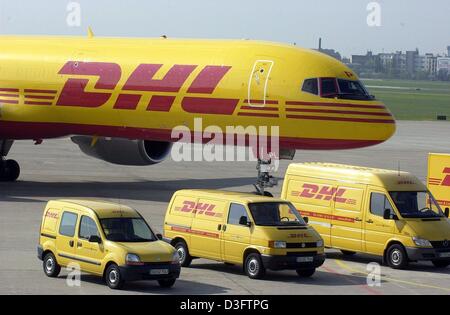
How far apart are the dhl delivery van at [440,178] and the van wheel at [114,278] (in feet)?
48.1

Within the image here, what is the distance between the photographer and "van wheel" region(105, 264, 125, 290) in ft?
73.3

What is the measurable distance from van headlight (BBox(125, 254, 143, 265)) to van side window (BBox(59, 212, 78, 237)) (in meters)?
1.85

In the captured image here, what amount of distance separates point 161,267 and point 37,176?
24.4 metres

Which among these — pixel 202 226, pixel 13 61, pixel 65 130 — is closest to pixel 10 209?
pixel 65 130

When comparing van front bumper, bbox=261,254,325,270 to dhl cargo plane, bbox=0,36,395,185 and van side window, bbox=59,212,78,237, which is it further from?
dhl cargo plane, bbox=0,36,395,185

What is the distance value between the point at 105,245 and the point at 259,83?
13758 mm

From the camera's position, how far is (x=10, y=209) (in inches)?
1367

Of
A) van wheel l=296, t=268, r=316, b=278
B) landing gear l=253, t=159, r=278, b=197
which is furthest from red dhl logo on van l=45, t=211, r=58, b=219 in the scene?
landing gear l=253, t=159, r=278, b=197

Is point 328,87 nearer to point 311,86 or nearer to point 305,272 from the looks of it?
point 311,86

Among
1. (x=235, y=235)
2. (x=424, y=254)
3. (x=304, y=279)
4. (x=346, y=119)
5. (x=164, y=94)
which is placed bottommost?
(x=304, y=279)

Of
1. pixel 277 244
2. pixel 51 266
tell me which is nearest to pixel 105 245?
pixel 51 266

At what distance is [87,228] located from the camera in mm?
23484

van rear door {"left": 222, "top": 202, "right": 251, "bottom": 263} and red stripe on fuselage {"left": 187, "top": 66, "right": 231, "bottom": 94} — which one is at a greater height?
red stripe on fuselage {"left": 187, "top": 66, "right": 231, "bottom": 94}

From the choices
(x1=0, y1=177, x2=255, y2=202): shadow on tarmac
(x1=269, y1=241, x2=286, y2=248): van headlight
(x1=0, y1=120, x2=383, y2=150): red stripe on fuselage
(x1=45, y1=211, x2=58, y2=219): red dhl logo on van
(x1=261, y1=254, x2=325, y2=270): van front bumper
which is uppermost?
(x1=0, y1=120, x2=383, y2=150): red stripe on fuselage
